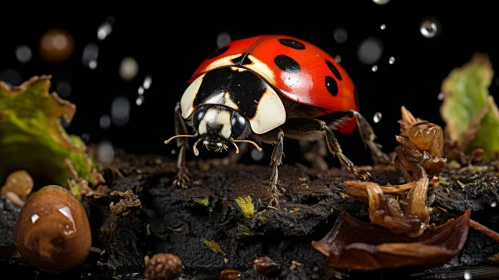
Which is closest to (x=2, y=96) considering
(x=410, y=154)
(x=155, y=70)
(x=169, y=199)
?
(x=169, y=199)

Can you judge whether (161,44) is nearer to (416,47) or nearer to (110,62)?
(110,62)

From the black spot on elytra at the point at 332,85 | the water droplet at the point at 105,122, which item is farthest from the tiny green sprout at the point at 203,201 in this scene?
the water droplet at the point at 105,122

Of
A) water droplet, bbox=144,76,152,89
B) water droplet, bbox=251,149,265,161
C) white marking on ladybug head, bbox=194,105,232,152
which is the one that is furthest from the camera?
water droplet, bbox=144,76,152,89

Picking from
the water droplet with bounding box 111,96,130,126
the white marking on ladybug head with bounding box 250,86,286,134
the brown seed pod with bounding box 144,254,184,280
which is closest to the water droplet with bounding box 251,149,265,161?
the water droplet with bounding box 111,96,130,126

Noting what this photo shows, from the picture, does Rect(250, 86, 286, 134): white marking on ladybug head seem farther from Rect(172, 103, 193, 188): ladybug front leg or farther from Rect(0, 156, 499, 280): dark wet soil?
Rect(172, 103, 193, 188): ladybug front leg

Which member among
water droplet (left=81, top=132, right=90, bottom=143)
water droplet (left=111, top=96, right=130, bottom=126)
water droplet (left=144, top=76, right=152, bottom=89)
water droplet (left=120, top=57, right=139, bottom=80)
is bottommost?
Answer: water droplet (left=81, top=132, right=90, bottom=143)

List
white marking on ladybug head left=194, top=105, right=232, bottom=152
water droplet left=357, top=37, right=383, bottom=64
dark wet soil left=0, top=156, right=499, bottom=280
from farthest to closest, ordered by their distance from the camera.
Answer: water droplet left=357, top=37, right=383, bottom=64 → white marking on ladybug head left=194, top=105, right=232, bottom=152 → dark wet soil left=0, top=156, right=499, bottom=280
